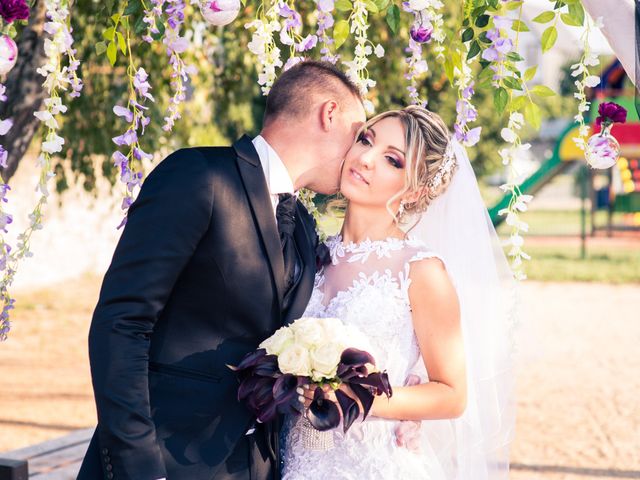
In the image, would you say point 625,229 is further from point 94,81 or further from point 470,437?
point 470,437

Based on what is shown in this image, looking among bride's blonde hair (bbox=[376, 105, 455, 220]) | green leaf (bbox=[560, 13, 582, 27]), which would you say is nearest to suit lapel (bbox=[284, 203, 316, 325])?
bride's blonde hair (bbox=[376, 105, 455, 220])

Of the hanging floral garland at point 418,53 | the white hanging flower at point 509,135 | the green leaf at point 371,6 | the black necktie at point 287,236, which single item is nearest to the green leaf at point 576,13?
the hanging floral garland at point 418,53

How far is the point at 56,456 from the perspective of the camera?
19.8 ft

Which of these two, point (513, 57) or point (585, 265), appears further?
point (585, 265)

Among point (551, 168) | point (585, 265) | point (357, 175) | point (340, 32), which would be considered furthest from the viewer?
point (551, 168)

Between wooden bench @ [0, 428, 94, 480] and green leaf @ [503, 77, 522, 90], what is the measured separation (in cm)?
383

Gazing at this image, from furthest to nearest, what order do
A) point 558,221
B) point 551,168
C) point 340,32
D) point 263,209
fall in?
point 558,221 < point 551,168 < point 340,32 < point 263,209

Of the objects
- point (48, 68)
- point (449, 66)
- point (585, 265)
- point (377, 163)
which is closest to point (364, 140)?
point (377, 163)

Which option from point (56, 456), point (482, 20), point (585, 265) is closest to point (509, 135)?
point (482, 20)

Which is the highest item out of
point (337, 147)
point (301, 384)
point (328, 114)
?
point (328, 114)

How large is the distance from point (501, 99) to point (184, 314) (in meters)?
1.15

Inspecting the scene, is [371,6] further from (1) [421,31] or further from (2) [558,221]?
(2) [558,221]

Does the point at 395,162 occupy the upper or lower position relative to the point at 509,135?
lower

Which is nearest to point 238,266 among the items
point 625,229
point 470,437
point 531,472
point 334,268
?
point 334,268
